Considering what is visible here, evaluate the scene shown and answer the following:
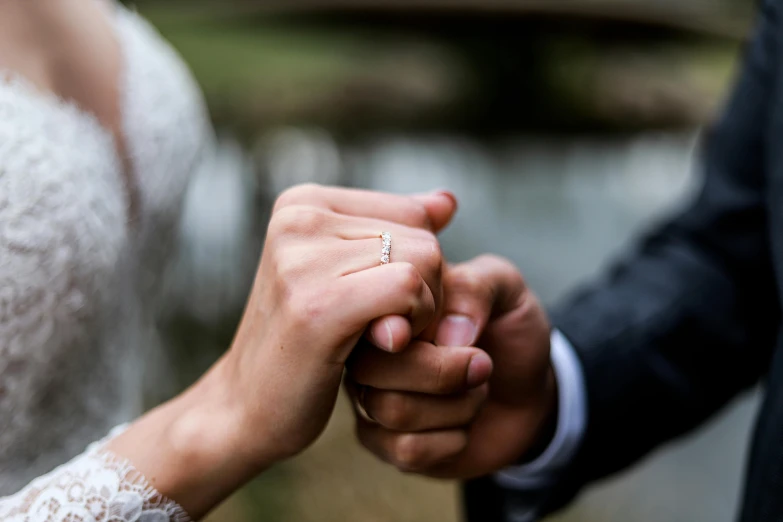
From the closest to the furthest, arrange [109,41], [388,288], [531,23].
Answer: [388,288] → [109,41] → [531,23]

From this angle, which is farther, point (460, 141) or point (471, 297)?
point (460, 141)

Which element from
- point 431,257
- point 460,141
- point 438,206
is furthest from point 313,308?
point 460,141

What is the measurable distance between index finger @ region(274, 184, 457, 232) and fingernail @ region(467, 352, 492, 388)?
0.63 feet

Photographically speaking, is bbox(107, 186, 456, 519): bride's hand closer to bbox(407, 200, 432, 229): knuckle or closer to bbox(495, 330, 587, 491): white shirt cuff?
bbox(407, 200, 432, 229): knuckle

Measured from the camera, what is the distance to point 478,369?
837mm

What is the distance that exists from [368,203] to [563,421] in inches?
19.3

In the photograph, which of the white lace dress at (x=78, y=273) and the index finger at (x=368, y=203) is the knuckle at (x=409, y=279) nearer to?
the index finger at (x=368, y=203)

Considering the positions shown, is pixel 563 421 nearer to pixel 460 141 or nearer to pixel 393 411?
pixel 393 411

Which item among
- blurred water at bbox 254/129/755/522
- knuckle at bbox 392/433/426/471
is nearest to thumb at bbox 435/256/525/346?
knuckle at bbox 392/433/426/471

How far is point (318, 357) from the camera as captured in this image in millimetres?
758

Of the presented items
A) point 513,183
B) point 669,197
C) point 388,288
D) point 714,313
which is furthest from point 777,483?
point 513,183

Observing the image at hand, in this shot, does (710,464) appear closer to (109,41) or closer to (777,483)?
(777,483)

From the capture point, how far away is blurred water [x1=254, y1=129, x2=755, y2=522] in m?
3.14

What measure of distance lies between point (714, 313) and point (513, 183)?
545 cm
